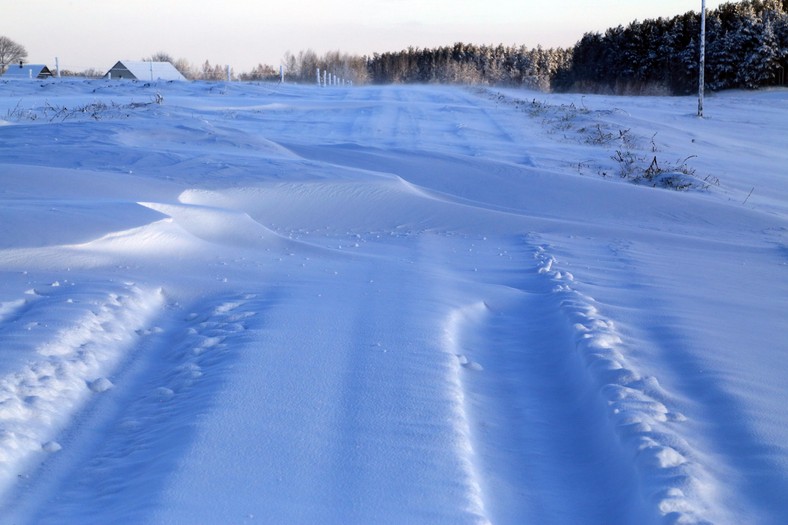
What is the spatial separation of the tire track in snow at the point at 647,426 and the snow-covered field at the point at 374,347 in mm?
12

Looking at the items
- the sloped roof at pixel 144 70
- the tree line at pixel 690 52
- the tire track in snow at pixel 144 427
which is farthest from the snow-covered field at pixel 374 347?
the sloped roof at pixel 144 70

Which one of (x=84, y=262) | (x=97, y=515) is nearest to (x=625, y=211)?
(x=84, y=262)

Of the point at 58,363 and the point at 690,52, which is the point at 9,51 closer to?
the point at 690,52

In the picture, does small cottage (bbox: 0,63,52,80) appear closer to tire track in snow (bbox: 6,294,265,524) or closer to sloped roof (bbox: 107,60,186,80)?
sloped roof (bbox: 107,60,186,80)

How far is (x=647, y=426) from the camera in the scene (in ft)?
9.20

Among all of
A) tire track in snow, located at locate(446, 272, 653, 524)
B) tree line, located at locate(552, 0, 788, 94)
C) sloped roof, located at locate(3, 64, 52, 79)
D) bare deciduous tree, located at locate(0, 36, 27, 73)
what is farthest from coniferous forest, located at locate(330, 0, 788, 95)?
tire track in snow, located at locate(446, 272, 653, 524)

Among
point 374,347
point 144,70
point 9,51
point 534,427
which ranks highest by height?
point 9,51

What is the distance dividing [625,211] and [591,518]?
5492 mm

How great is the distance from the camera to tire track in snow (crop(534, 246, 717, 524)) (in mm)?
2342

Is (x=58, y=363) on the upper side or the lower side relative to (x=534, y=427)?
upper

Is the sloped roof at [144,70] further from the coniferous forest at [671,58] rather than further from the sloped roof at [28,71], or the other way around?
the coniferous forest at [671,58]

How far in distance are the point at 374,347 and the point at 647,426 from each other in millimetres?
1301

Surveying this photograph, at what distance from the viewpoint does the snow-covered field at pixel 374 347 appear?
2.41m

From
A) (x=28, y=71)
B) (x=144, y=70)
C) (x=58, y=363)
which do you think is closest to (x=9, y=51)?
(x=28, y=71)
